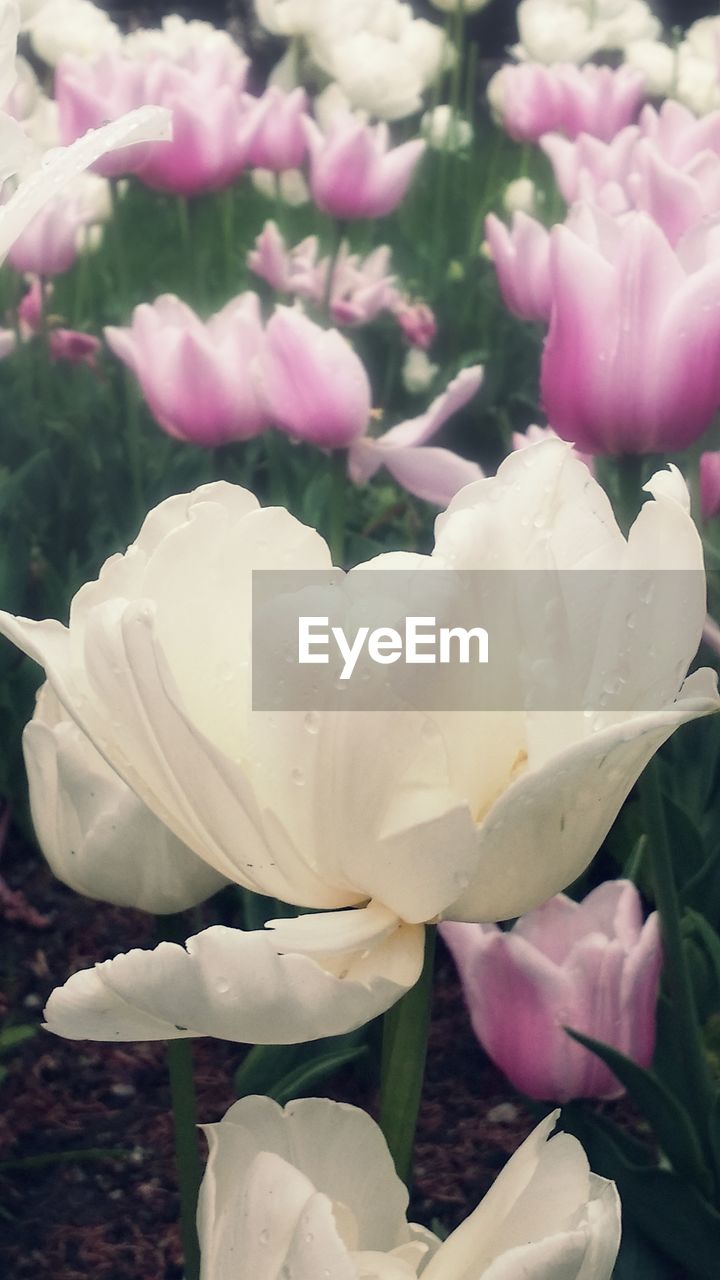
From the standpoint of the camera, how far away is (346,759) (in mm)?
422

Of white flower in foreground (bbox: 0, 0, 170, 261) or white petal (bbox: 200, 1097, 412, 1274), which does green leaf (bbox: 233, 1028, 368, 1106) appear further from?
white flower in foreground (bbox: 0, 0, 170, 261)

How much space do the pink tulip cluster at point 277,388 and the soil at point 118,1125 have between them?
0.45 m

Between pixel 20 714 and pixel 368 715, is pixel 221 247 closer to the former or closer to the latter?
pixel 20 714

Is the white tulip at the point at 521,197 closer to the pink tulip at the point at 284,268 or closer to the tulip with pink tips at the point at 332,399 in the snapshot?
the pink tulip at the point at 284,268

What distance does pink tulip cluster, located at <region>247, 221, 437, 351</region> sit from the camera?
1.95m

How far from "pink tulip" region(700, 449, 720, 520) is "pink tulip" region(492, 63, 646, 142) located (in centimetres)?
110

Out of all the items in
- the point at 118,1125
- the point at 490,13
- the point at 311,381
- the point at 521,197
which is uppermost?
the point at 311,381

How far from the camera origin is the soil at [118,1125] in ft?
3.38

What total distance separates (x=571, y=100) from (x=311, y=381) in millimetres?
1173

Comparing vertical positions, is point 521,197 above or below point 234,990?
below

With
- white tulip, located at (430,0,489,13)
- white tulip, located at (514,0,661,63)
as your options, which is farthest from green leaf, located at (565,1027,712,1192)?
white tulip, located at (514,0,661,63)

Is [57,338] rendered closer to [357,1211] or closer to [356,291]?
[356,291]

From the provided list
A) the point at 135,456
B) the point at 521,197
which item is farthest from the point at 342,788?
the point at 521,197

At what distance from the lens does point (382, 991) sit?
1.37 feet
